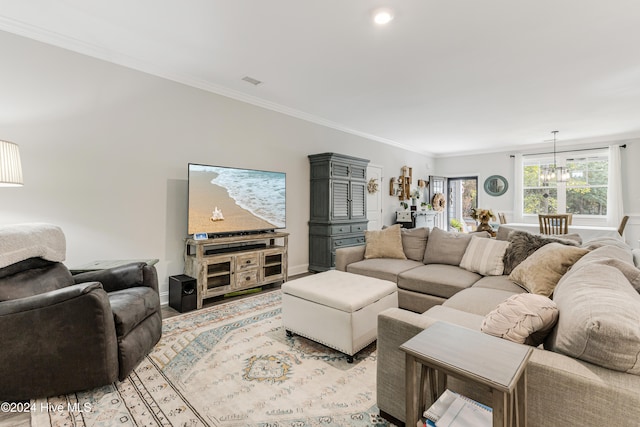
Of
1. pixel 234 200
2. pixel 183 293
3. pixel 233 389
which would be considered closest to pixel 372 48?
pixel 234 200

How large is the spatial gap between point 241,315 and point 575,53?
4291 mm

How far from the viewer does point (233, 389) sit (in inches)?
72.0

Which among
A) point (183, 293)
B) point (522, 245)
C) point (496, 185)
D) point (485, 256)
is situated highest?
point (496, 185)

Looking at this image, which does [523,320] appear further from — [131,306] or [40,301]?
[40,301]

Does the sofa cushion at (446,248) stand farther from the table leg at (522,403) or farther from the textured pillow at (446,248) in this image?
the table leg at (522,403)

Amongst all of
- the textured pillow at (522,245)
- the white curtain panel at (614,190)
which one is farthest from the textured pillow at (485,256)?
the white curtain panel at (614,190)

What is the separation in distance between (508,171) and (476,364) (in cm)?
826

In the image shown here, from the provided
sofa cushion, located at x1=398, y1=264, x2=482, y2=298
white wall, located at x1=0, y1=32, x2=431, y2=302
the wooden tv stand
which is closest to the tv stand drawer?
the wooden tv stand

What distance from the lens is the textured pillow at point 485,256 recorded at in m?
2.92

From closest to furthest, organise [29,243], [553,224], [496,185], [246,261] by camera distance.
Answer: [29,243] → [246,261] → [553,224] → [496,185]

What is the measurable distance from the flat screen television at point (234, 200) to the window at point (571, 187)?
6658 millimetres

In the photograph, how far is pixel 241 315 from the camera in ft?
9.96

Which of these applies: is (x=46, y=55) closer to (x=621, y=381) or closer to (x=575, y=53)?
(x=621, y=381)

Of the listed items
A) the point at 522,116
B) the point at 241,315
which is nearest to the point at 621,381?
the point at 241,315
